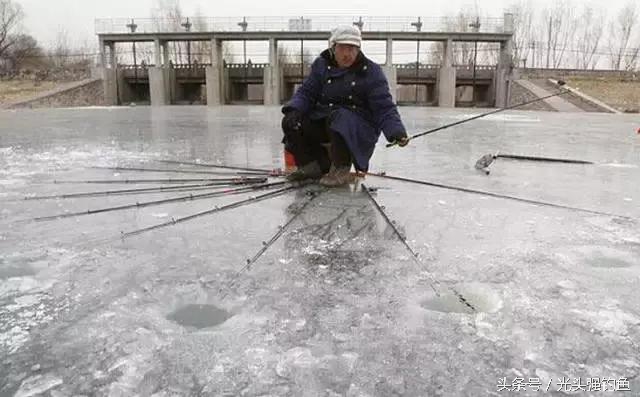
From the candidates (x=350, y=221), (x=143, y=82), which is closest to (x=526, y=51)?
(x=143, y=82)

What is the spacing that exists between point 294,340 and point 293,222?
59.7 inches

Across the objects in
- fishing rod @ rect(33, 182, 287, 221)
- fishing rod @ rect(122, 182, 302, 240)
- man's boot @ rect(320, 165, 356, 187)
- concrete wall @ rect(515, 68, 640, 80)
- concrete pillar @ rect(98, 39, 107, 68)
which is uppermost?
concrete pillar @ rect(98, 39, 107, 68)

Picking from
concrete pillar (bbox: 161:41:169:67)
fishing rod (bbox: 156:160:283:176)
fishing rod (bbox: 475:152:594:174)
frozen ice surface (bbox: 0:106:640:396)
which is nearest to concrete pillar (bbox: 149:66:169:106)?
concrete pillar (bbox: 161:41:169:67)

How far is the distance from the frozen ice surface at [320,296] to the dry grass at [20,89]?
2575 centimetres

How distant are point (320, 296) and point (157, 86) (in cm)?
2971

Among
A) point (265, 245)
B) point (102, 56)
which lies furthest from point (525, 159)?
point (102, 56)

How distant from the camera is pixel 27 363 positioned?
1.59m

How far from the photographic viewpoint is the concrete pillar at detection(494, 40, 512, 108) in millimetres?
29094

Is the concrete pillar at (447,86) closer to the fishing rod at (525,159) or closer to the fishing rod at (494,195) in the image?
the fishing rod at (525,159)

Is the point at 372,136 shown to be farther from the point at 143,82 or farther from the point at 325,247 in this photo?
the point at 143,82

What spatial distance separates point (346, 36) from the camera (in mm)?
3742

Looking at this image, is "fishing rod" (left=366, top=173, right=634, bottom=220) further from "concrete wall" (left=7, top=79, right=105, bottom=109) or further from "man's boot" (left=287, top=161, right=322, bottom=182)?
"concrete wall" (left=7, top=79, right=105, bottom=109)

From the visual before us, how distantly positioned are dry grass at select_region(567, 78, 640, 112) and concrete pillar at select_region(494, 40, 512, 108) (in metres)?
3.74

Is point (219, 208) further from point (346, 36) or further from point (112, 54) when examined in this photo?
point (112, 54)
